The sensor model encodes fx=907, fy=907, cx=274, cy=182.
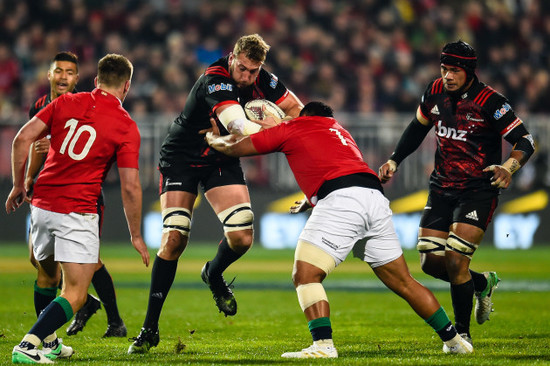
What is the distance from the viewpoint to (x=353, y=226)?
6422mm

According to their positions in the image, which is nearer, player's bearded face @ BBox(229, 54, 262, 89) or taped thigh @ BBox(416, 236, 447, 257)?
player's bearded face @ BBox(229, 54, 262, 89)

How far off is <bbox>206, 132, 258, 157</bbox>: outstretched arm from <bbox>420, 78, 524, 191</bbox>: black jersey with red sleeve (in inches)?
78.2

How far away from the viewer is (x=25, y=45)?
19953 mm

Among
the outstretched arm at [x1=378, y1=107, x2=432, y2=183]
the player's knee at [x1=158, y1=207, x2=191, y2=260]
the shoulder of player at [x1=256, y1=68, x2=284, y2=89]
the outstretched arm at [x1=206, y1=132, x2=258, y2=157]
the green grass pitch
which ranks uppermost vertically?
the shoulder of player at [x1=256, y1=68, x2=284, y2=89]

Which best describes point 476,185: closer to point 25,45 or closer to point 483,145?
point 483,145

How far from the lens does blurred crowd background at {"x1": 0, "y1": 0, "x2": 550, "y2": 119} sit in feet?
63.4

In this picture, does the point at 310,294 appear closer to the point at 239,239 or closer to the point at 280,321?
the point at 239,239

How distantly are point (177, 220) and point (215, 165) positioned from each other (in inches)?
26.7

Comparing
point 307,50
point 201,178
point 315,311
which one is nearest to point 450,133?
point 201,178

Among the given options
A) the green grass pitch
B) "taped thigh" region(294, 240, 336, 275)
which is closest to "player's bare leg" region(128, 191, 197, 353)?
the green grass pitch

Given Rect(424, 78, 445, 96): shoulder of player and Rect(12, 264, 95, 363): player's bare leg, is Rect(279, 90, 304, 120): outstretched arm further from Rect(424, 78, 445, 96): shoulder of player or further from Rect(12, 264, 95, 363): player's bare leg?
Rect(12, 264, 95, 363): player's bare leg

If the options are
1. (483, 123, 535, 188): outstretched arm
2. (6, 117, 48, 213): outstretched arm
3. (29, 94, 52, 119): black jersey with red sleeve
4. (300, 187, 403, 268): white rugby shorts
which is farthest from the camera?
(29, 94, 52, 119): black jersey with red sleeve

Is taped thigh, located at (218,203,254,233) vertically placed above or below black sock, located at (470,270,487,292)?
above

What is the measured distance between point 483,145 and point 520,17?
586 inches
